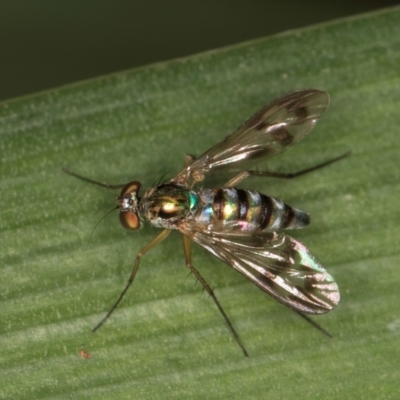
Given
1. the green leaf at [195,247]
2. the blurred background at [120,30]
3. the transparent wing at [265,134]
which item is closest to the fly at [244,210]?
the transparent wing at [265,134]

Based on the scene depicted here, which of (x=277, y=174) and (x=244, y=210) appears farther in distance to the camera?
(x=277, y=174)

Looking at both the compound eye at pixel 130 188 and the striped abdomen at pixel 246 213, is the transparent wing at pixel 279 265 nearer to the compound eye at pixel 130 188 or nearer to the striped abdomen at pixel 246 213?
the striped abdomen at pixel 246 213

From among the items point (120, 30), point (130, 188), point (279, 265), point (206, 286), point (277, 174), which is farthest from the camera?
point (120, 30)

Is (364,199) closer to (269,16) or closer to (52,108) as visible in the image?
(269,16)

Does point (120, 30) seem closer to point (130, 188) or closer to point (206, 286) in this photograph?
point (130, 188)

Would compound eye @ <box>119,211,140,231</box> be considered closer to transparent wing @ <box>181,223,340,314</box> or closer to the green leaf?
the green leaf

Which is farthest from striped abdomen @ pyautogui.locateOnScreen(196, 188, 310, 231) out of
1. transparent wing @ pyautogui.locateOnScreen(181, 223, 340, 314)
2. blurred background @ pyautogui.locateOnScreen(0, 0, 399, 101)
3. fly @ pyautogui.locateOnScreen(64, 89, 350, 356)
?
blurred background @ pyautogui.locateOnScreen(0, 0, 399, 101)

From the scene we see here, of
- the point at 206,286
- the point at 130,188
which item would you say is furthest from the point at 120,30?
the point at 206,286
